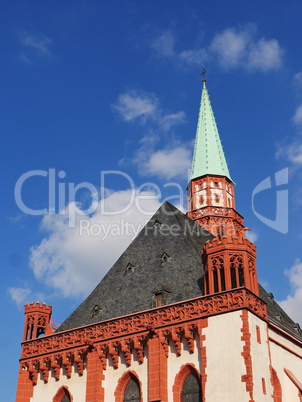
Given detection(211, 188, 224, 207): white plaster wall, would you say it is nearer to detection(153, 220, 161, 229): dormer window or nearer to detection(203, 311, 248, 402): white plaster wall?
detection(153, 220, 161, 229): dormer window

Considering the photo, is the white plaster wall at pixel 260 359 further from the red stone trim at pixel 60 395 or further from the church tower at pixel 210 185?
the red stone trim at pixel 60 395

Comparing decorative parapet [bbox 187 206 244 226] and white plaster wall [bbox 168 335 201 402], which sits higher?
decorative parapet [bbox 187 206 244 226]

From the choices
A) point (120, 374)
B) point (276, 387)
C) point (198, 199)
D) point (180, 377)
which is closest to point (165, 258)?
point (120, 374)

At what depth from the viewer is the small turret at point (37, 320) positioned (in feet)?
120

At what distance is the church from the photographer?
2789cm

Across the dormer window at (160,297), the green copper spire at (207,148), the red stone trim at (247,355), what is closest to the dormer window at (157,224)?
the dormer window at (160,297)

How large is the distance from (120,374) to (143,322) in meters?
2.87

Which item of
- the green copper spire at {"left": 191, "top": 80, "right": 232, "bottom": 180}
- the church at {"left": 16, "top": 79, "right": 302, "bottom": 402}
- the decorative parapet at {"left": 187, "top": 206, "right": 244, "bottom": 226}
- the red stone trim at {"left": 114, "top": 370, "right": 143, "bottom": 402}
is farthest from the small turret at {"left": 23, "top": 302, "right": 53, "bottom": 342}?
the green copper spire at {"left": 191, "top": 80, "right": 232, "bottom": 180}

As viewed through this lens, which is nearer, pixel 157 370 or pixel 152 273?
pixel 157 370

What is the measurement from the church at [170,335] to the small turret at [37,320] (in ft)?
0.21

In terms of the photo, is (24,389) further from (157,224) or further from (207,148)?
(207,148)

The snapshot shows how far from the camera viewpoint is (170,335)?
29.7 meters

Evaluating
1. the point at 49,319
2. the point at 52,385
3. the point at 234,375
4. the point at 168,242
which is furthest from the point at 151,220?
the point at 234,375

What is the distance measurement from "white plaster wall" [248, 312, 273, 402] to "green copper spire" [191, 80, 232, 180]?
23652 millimetres
